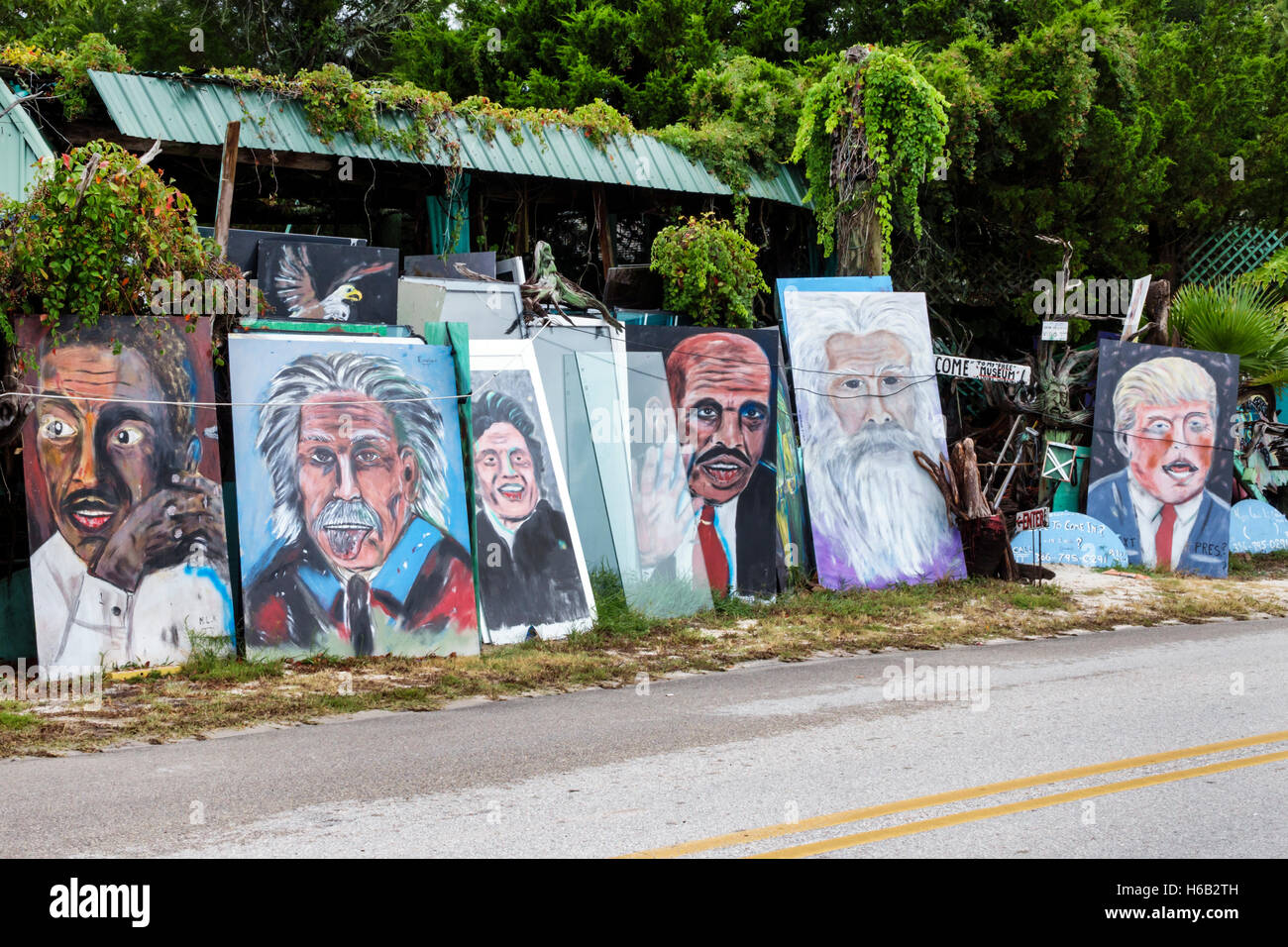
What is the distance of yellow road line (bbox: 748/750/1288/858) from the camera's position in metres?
5.47

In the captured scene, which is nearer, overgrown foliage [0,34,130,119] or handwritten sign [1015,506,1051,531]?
overgrown foliage [0,34,130,119]

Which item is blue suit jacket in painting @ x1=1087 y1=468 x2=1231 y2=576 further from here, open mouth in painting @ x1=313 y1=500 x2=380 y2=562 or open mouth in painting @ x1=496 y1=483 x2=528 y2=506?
open mouth in painting @ x1=313 y1=500 x2=380 y2=562

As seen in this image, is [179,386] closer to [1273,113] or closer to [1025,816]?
[1025,816]

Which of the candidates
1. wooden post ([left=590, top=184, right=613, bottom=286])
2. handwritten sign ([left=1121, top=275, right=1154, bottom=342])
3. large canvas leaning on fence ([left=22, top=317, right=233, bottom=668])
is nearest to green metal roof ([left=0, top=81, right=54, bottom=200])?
large canvas leaning on fence ([left=22, top=317, right=233, bottom=668])

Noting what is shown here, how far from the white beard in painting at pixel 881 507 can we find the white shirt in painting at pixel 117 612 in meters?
7.24

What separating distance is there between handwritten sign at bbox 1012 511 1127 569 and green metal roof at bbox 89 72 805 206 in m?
6.12

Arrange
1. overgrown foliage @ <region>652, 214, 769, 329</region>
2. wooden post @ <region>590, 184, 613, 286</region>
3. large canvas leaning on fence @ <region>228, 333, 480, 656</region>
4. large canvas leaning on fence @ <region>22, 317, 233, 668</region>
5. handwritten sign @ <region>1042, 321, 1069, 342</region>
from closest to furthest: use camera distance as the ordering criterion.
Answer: large canvas leaning on fence @ <region>22, 317, 233, 668</region> < large canvas leaning on fence @ <region>228, 333, 480, 656</region> < overgrown foliage @ <region>652, 214, 769, 329</region> < handwritten sign @ <region>1042, 321, 1069, 342</region> < wooden post @ <region>590, 184, 613, 286</region>

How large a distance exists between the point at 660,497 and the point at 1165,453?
8968 millimetres

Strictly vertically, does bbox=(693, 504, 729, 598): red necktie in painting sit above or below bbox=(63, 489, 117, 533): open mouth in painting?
below

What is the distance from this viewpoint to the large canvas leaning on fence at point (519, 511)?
37.8 feet

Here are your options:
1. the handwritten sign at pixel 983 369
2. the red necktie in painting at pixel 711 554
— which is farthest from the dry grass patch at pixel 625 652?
the handwritten sign at pixel 983 369

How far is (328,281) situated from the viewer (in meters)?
Result: 12.4

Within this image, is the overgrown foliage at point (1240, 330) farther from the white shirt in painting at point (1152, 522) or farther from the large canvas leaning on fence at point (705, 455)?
the large canvas leaning on fence at point (705, 455)
